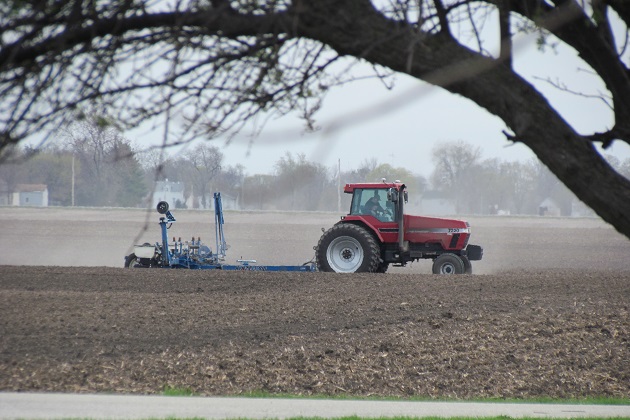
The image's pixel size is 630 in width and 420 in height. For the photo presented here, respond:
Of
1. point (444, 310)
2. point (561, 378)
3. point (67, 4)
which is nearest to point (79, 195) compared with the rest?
point (444, 310)

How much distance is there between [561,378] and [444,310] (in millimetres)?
3407

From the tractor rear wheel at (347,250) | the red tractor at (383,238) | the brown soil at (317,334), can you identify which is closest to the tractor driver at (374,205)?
the red tractor at (383,238)

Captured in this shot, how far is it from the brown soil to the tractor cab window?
2319mm

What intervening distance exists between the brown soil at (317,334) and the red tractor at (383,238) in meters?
1.70

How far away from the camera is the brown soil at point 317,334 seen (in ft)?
34.3

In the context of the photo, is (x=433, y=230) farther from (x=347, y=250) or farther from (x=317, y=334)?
(x=317, y=334)

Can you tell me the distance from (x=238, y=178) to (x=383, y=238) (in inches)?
219

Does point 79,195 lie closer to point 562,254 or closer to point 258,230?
point 258,230

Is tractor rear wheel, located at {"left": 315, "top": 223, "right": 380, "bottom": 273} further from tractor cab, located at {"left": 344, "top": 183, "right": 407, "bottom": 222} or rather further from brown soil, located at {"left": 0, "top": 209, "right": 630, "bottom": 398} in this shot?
brown soil, located at {"left": 0, "top": 209, "right": 630, "bottom": 398}

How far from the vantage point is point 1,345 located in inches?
452

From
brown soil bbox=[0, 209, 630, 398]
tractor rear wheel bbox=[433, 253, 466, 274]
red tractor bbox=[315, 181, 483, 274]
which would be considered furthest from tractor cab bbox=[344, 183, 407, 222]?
brown soil bbox=[0, 209, 630, 398]

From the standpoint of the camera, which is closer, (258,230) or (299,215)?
(258,230)

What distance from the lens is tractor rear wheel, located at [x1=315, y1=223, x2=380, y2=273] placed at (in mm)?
20172

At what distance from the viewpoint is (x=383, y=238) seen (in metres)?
20.7
